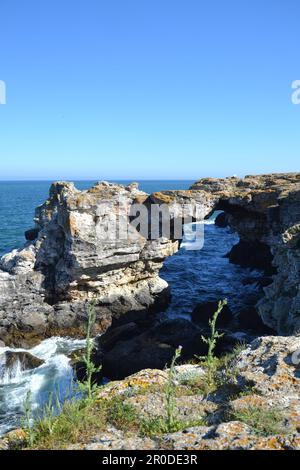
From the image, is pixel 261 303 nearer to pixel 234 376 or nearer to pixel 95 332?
pixel 95 332

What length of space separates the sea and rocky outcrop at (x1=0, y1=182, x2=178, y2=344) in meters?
2.03

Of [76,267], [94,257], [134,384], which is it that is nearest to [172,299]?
[94,257]

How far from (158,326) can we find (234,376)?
17859mm

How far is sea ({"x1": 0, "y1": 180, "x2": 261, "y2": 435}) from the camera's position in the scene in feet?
66.1

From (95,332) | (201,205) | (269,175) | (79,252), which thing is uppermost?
(269,175)

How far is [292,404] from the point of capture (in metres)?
5.99

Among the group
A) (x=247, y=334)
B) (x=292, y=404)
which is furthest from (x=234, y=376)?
(x=247, y=334)

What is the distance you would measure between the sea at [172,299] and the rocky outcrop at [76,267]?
2.03 meters

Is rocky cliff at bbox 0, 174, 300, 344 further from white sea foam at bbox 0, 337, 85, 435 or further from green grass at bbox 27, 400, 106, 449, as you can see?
A: green grass at bbox 27, 400, 106, 449

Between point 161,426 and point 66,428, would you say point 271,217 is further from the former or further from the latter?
point 66,428

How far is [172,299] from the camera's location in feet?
111

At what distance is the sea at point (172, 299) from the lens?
20156mm

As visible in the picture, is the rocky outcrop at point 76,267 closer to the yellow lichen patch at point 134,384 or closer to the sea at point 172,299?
the sea at point 172,299

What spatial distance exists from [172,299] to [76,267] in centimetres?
1075
